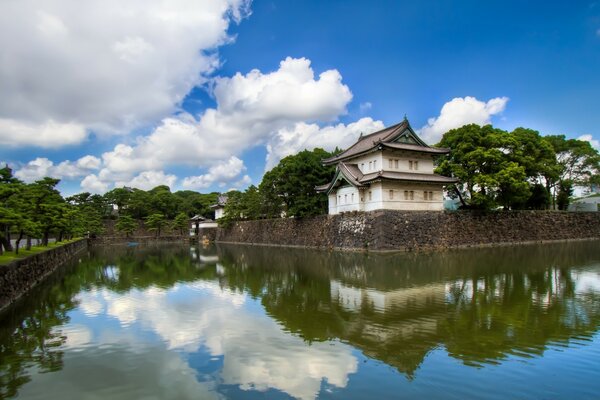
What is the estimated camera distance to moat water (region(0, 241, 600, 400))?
580cm

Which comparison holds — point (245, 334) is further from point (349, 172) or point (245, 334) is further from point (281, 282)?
point (349, 172)

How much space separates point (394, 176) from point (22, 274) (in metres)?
22.2

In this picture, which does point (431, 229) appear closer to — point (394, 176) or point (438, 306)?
point (394, 176)

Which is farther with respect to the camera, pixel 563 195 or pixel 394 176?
pixel 563 195

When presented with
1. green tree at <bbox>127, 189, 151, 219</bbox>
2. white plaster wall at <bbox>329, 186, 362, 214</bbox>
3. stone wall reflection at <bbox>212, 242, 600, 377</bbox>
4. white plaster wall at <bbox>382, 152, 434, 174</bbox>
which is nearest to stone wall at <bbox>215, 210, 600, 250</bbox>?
white plaster wall at <bbox>329, 186, 362, 214</bbox>

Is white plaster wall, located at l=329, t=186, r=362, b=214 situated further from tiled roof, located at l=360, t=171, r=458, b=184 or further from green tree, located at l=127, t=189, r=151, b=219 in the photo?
green tree, located at l=127, t=189, r=151, b=219

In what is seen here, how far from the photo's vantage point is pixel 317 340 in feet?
25.8

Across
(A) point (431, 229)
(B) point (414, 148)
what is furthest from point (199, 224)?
(A) point (431, 229)

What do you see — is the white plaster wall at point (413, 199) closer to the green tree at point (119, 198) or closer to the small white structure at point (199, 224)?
the small white structure at point (199, 224)

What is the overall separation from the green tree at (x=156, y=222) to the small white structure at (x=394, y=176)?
37.0m

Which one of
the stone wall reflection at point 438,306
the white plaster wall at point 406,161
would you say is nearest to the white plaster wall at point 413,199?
the white plaster wall at point 406,161

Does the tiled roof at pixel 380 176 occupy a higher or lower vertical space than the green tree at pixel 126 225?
higher

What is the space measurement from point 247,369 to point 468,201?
28817 mm

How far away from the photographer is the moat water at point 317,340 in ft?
19.0
